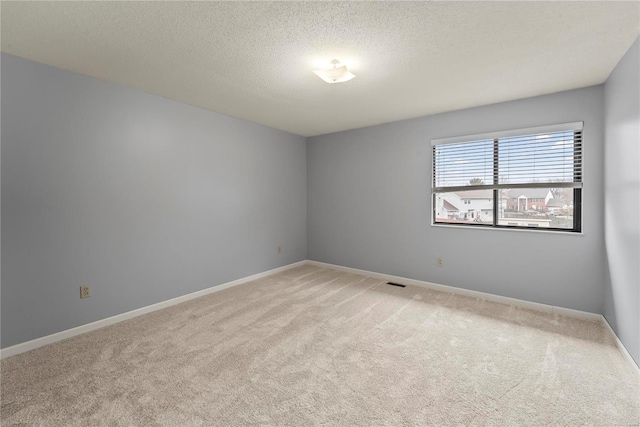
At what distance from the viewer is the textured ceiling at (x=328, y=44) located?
1.74 metres

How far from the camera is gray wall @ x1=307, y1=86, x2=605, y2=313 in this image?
293 cm

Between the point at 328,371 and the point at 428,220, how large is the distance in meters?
2.63

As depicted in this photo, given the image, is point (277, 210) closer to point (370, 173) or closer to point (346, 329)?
point (370, 173)

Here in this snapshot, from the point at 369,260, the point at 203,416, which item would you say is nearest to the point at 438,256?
the point at 369,260

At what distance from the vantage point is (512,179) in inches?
133

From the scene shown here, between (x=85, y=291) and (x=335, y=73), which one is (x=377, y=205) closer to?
(x=335, y=73)

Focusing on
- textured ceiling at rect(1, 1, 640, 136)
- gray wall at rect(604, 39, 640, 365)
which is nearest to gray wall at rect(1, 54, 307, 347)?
textured ceiling at rect(1, 1, 640, 136)

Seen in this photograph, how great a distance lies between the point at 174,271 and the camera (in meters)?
3.39

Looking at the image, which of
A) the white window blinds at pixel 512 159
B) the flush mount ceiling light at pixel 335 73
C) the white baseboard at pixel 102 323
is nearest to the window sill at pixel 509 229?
the white window blinds at pixel 512 159

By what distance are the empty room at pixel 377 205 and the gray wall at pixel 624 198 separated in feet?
0.12

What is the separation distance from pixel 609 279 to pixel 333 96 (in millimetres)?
3331

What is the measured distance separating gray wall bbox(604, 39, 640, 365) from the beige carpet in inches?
12.8

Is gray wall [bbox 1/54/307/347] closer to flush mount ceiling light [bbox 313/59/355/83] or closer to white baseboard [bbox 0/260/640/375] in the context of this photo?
white baseboard [bbox 0/260/640/375]

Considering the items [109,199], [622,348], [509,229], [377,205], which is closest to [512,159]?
[509,229]
